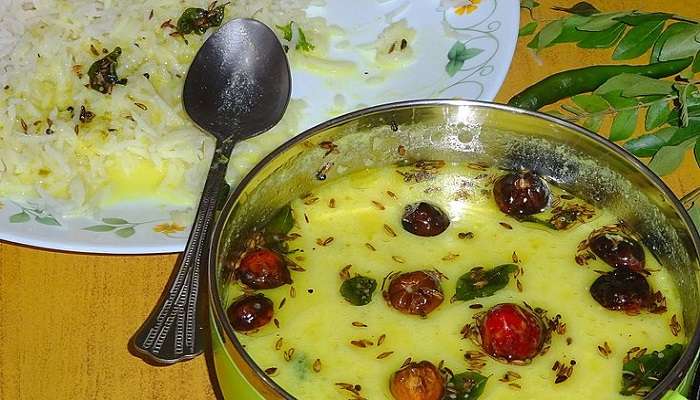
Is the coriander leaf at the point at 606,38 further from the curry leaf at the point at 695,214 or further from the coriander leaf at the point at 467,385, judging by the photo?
the coriander leaf at the point at 467,385

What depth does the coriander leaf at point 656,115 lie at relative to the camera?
5.47 ft

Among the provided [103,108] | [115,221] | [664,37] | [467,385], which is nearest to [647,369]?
[467,385]

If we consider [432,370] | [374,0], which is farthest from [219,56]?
[432,370]

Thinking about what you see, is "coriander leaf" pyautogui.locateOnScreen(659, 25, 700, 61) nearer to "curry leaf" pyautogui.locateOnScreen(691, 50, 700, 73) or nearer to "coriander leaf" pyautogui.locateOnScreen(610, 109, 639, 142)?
"curry leaf" pyautogui.locateOnScreen(691, 50, 700, 73)

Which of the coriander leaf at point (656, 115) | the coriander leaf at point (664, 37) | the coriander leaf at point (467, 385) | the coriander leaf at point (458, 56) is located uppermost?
the coriander leaf at point (664, 37)

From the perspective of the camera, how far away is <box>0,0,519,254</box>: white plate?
1.47 m

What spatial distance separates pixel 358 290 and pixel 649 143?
79 centimetres

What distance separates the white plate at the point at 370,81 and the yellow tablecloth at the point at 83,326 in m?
0.08

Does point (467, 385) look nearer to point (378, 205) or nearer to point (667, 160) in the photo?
point (378, 205)

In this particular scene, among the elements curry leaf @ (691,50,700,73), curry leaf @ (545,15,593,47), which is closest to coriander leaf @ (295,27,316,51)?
curry leaf @ (545,15,593,47)

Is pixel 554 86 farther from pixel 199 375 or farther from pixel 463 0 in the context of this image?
pixel 199 375

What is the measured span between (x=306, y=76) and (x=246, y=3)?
0.23 meters

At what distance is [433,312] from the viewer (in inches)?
40.6

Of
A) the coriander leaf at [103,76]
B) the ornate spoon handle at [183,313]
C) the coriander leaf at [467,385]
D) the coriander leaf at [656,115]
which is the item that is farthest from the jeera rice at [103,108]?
the coriander leaf at [467,385]
